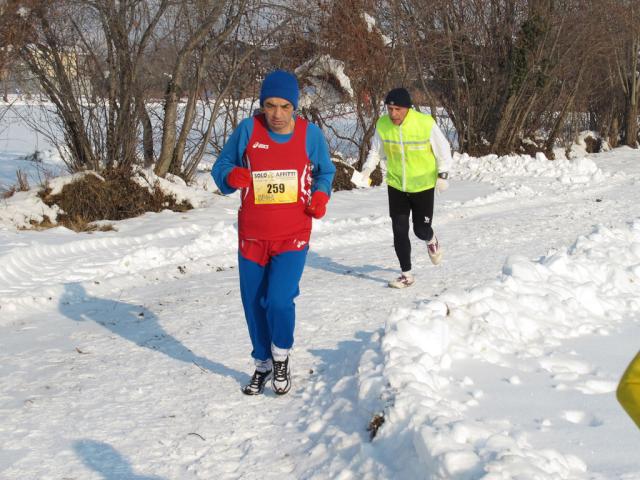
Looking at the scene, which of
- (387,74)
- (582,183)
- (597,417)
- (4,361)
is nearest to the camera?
(597,417)

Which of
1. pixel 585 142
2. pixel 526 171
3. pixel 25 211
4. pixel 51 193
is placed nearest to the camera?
pixel 25 211

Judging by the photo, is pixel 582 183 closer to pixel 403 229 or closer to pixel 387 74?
pixel 387 74

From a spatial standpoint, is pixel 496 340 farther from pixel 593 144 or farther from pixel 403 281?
pixel 593 144

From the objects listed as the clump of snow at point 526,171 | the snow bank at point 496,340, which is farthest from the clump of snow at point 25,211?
the clump of snow at point 526,171

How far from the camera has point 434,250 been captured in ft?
24.7

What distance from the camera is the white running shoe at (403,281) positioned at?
22.9 feet

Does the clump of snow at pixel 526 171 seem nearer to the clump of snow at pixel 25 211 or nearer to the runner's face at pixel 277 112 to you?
the clump of snow at pixel 25 211

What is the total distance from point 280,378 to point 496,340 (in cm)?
152

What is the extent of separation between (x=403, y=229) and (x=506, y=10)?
14.7m

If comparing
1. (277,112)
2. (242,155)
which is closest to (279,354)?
(242,155)

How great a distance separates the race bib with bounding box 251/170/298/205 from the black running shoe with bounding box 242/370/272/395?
108cm

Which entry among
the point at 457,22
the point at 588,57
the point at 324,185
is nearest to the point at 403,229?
the point at 324,185

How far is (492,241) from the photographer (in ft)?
29.7

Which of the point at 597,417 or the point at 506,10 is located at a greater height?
the point at 506,10
